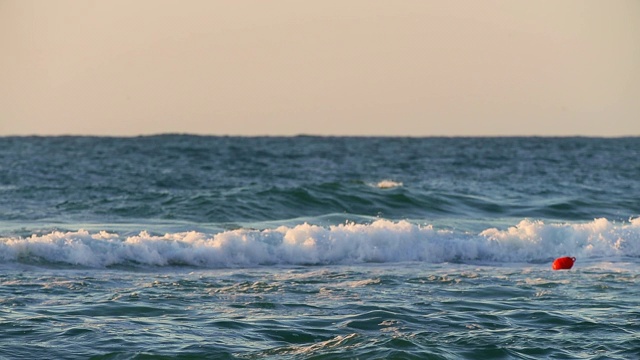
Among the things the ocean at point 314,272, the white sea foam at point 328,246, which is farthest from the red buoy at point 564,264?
the white sea foam at point 328,246

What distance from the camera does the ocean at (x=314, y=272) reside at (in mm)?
10070

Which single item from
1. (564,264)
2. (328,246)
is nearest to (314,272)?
(328,246)

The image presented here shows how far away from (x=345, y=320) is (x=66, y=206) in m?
15.1

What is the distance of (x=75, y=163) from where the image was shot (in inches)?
1692

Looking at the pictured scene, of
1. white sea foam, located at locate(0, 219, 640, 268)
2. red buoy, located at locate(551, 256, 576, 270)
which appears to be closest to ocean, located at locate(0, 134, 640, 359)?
white sea foam, located at locate(0, 219, 640, 268)

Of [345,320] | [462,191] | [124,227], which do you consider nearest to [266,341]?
[345,320]

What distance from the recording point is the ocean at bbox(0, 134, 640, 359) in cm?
1007

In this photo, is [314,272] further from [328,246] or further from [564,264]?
[564,264]

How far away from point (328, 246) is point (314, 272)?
2467 millimetres

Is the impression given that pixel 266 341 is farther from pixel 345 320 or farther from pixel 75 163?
pixel 75 163

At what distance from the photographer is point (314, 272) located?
15398 millimetres

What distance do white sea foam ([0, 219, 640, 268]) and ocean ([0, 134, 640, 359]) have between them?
0.04m

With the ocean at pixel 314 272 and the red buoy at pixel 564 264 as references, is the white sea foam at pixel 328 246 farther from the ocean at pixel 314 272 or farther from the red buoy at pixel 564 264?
the red buoy at pixel 564 264

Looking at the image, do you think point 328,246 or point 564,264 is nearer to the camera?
point 564,264
